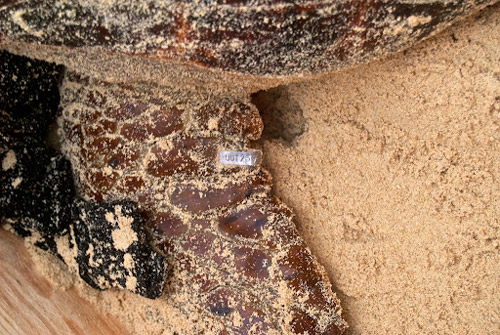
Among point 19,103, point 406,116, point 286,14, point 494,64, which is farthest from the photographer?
point 19,103

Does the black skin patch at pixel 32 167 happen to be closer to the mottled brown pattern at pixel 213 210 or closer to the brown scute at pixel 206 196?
the mottled brown pattern at pixel 213 210

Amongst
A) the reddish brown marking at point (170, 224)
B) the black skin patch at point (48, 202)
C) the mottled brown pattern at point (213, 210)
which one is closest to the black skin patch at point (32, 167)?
the black skin patch at point (48, 202)

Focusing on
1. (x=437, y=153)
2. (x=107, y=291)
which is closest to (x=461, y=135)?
(x=437, y=153)

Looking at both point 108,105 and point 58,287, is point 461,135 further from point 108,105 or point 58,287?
point 58,287

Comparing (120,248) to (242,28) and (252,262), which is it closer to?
(252,262)

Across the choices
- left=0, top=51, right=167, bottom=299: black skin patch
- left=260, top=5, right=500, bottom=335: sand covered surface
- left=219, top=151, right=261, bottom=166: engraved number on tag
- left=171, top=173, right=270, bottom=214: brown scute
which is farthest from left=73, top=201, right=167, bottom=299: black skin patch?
left=260, top=5, right=500, bottom=335: sand covered surface

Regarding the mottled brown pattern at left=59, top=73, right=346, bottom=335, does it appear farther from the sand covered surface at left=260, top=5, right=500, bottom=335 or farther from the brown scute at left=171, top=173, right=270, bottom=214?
the sand covered surface at left=260, top=5, right=500, bottom=335
